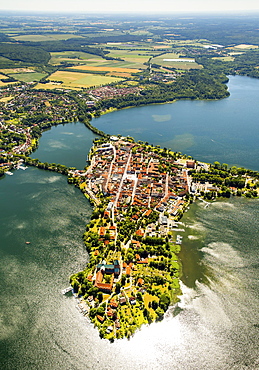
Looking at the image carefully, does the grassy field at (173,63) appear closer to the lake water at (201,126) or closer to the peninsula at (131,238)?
the lake water at (201,126)

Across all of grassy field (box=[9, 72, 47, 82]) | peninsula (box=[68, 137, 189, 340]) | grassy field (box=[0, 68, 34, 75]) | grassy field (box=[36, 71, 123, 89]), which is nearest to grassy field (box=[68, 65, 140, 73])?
grassy field (box=[36, 71, 123, 89])

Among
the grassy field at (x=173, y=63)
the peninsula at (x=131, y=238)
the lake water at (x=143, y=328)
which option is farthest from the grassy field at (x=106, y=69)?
the lake water at (x=143, y=328)

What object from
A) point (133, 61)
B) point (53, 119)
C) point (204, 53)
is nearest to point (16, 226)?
point (53, 119)

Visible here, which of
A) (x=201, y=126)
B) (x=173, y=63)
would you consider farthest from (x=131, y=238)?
(x=173, y=63)

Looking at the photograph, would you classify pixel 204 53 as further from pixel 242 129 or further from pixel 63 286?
pixel 63 286

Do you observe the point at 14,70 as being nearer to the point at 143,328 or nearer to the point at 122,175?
the point at 122,175

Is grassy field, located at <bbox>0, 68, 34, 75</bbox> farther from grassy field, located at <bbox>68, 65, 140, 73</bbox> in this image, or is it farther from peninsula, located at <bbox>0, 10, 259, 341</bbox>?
grassy field, located at <bbox>68, 65, 140, 73</bbox>
